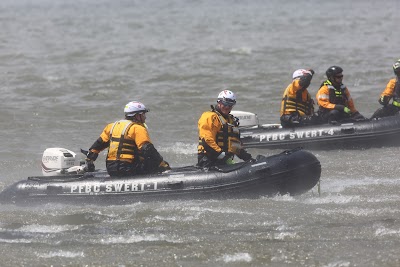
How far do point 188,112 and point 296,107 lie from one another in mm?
4113

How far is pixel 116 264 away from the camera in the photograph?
7.78 m

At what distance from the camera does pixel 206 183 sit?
9914mm

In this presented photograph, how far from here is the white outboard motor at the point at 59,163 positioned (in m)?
10.5

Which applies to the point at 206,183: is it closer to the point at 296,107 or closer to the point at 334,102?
the point at 296,107

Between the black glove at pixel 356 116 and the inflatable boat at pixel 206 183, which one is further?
the black glove at pixel 356 116

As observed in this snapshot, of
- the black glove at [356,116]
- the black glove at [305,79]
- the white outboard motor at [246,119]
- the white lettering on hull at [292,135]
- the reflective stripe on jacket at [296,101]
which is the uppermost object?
the black glove at [305,79]

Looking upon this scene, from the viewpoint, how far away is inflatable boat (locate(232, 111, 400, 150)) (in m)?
13.4

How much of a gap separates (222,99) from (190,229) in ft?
6.48

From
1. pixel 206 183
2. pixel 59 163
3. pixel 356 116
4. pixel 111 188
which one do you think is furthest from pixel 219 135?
pixel 356 116

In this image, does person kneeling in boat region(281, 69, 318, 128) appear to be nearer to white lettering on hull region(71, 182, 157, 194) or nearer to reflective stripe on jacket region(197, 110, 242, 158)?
reflective stripe on jacket region(197, 110, 242, 158)

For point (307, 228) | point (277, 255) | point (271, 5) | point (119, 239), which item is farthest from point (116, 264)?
point (271, 5)

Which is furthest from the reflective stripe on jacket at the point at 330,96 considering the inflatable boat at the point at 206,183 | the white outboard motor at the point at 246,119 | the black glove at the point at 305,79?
the inflatable boat at the point at 206,183

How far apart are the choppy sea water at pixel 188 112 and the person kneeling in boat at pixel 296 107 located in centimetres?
68

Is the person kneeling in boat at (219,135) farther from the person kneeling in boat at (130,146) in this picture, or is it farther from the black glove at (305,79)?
the black glove at (305,79)
